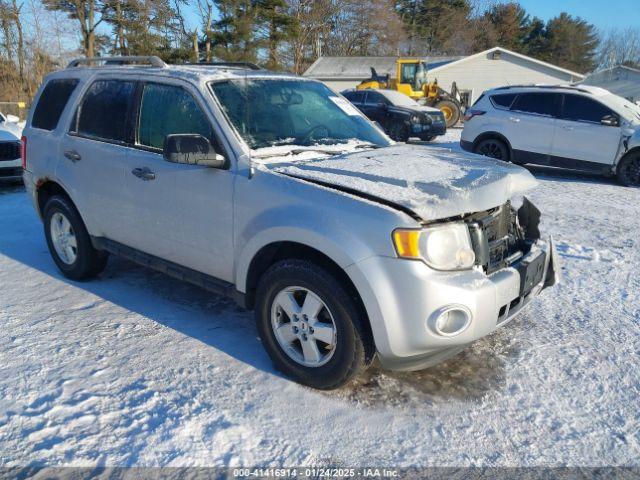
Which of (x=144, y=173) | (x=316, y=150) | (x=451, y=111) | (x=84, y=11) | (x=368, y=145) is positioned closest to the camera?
(x=316, y=150)

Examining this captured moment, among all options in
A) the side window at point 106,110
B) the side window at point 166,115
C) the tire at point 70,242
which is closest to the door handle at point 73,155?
the side window at point 106,110

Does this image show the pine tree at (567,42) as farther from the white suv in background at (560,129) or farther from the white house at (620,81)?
the white suv in background at (560,129)

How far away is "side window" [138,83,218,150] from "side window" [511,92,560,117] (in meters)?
8.74

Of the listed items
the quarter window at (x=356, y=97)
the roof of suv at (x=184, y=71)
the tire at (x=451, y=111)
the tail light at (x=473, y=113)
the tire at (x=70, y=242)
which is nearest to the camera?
the roof of suv at (x=184, y=71)

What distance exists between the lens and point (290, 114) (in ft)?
13.4

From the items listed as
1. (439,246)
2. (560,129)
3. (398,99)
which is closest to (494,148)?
(560,129)

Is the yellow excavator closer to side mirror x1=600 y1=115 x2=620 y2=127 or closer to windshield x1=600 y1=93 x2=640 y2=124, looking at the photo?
windshield x1=600 y1=93 x2=640 y2=124

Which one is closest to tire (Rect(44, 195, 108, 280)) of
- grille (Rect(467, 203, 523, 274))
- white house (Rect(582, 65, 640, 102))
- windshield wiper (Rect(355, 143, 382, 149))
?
windshield wiper (Rect(355, 143, 382, 149))

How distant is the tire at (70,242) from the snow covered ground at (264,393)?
0.64 feet

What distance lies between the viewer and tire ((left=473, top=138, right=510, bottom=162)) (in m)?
11.3

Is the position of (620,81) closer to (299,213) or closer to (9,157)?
(9,157)

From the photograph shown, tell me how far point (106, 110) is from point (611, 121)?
8.92 m

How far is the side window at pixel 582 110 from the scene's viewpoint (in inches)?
401

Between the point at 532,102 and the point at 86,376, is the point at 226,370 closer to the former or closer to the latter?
the point at 86,376
